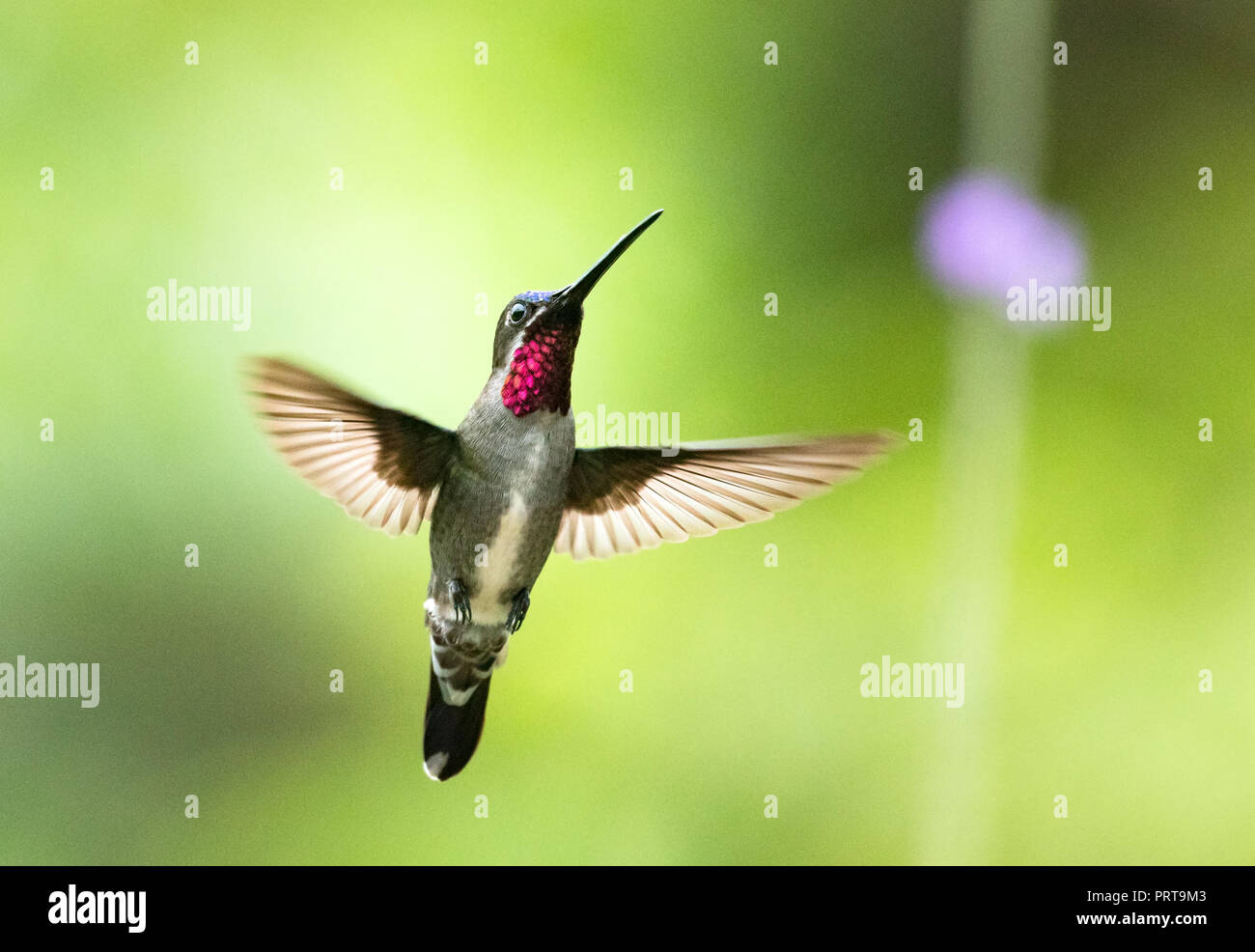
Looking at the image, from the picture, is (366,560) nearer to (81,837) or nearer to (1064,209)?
(81,837)

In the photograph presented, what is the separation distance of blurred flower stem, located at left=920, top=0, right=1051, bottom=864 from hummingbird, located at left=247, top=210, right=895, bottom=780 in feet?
3.62

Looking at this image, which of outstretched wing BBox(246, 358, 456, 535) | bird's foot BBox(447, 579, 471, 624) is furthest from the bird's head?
bird's foot BBox(447, 579, 471, 624)

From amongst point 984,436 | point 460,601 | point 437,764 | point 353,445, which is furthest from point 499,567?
point 984,436

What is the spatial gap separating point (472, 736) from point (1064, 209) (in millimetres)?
1700

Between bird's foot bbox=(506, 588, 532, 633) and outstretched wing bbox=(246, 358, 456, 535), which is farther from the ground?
outstretched wing bbox=(246, 358, 456, 535)

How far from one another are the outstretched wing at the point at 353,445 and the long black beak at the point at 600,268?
0.22 metres

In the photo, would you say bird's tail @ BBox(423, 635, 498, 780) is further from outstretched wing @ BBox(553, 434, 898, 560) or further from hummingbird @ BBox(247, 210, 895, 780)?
outstretched wing @ BBox(553, 434, 898, 560)

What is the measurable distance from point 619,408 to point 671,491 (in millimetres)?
816

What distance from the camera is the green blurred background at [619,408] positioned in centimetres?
230

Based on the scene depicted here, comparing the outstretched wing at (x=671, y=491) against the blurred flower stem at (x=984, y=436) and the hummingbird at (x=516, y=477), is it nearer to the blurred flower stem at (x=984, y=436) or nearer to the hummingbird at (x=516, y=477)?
the hummingbird at (x=516, y=477)

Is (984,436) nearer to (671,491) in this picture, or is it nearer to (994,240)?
(994,240)

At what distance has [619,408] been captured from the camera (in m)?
2.29

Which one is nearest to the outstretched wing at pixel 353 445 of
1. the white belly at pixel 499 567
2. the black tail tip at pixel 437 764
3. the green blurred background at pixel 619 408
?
the white belly at pixel 499 567

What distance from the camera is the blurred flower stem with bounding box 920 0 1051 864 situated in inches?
93.6
